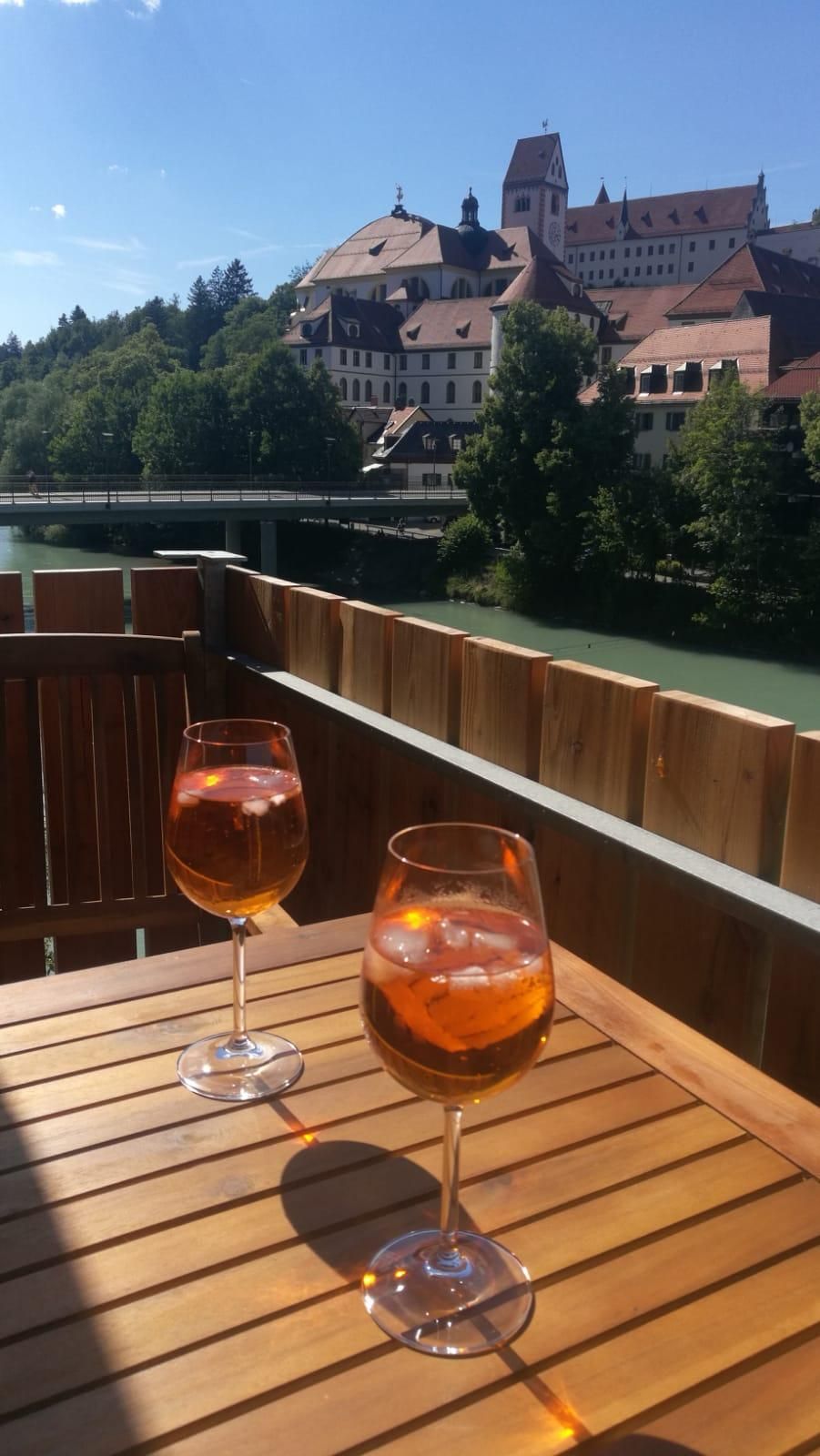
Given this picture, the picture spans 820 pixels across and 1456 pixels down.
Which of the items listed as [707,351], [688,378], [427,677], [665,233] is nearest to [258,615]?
[427,677]

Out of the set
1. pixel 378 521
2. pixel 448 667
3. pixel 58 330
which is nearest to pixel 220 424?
pixel 378 521

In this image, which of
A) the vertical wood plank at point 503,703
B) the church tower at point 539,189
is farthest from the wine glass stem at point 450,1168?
the church tower at point 539,189

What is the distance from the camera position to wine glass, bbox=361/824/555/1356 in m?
0.67

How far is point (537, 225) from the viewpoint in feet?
270

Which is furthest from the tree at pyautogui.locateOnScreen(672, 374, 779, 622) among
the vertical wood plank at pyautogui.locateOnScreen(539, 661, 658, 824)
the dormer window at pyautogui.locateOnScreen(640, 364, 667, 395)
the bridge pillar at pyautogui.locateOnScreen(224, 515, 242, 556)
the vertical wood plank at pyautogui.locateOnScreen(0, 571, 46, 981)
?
the vertical wood plank at pyautogui.locateOnScreen(539, 661, 658, 824)

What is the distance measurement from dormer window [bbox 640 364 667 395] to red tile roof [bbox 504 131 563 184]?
44.1 metres

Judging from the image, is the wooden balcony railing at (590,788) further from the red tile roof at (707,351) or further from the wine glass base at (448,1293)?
the red tile roof at (707,351)

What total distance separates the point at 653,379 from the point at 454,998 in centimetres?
4740

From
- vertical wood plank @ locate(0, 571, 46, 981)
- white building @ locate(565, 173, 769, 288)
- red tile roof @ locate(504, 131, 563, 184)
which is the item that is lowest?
vertical wood plank @ locate(0, 571, 46, 981)

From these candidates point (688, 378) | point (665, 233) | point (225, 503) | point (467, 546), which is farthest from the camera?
point (665, 233)

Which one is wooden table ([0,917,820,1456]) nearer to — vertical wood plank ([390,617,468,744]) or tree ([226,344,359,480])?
vertical wood plank ([390,617,468,744])

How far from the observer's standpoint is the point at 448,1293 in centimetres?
75

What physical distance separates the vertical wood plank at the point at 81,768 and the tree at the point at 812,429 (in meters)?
31.7

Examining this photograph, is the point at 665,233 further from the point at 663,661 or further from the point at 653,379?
the point at 663,661
